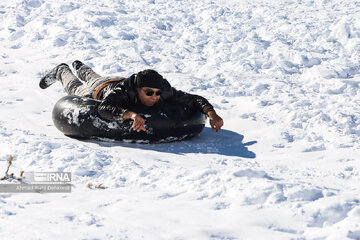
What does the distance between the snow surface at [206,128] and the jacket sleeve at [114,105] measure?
38cm

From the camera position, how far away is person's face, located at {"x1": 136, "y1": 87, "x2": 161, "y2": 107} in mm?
5688

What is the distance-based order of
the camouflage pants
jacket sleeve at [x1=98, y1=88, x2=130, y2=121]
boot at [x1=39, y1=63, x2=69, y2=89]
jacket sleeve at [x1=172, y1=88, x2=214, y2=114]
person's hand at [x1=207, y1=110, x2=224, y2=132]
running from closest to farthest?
jacket sleeve at [x1=98, y1=88, x2=130, y2=121]
person's hand at [x1=207, y1=110, x2=224, y2=132]
jacket sleeve at [x1=172, y1=88, x2=214, y2=114]
the camouflage pants
boot at [x1=39, y1=63, x2=69, y2=89]

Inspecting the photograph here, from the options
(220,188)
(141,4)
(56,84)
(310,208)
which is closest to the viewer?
(310,208)

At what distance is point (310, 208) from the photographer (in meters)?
3.58

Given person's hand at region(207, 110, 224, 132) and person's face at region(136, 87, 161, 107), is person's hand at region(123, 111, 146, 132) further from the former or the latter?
person's hand at region(207, 110, 224, 132)

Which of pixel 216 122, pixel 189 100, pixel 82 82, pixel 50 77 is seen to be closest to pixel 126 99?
pixel 189 100

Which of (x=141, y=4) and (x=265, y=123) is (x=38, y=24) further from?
(x=265, y=123)

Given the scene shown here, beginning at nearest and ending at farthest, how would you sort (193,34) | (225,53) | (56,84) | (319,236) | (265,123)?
(319,236), (265,123), (56,84), (225,53), (193,34)

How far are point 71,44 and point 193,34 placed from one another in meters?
3.15

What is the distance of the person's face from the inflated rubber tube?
Result: 0.12 m

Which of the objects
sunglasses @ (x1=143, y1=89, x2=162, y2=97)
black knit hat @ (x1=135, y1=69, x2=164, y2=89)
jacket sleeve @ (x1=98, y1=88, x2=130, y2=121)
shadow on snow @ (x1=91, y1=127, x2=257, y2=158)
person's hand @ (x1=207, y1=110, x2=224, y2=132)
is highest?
black knit hat @ (x1=135, y1=69, x2=164, y2=89)

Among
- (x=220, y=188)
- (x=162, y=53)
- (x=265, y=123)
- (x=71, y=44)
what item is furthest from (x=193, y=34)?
(x=220, y=188)

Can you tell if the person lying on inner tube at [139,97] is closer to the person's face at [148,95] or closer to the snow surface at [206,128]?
the person's face at [148,95]

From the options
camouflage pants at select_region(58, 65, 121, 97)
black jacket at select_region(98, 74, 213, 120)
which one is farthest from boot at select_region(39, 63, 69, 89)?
black jacket at select_region(98, 74, 213, 120)
